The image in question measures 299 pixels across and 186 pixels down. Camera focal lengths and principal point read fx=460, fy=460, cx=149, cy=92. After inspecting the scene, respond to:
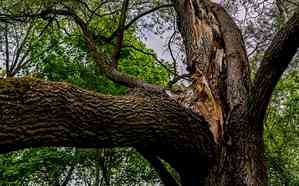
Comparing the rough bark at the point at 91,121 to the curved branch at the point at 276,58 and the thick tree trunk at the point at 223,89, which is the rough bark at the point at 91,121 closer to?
the thick tree trunk at the point at 223,89

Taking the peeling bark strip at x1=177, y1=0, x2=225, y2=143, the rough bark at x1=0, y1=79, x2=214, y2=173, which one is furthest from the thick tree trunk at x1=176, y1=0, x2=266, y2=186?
the rough bark at x1=0, y1=79, x2=214, y2=173

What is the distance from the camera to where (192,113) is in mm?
3799

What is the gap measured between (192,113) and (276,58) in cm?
81

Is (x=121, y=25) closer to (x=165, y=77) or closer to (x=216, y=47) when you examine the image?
(x=216, y=47)

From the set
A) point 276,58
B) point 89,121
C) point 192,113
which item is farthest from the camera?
point 192,113

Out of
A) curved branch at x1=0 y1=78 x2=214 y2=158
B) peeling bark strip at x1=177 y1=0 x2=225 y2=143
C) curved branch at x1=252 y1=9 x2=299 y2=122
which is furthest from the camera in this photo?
peeling bark strip at x1=177 y1=0 x2=225 y2=143

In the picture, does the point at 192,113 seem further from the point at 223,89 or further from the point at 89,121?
the point at 89,121

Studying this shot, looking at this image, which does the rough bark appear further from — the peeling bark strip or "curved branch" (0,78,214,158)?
the peeling bark strip

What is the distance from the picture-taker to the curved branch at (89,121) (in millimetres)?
2859

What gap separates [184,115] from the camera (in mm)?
3699

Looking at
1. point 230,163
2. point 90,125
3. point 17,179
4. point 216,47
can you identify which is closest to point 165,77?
point 17,179

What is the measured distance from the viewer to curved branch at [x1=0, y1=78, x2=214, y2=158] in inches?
113

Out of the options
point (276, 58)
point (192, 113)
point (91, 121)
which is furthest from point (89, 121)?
point (276, 58)

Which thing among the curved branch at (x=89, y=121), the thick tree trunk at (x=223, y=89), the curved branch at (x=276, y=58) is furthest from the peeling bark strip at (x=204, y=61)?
the curved branch at (x=276, y=58)
